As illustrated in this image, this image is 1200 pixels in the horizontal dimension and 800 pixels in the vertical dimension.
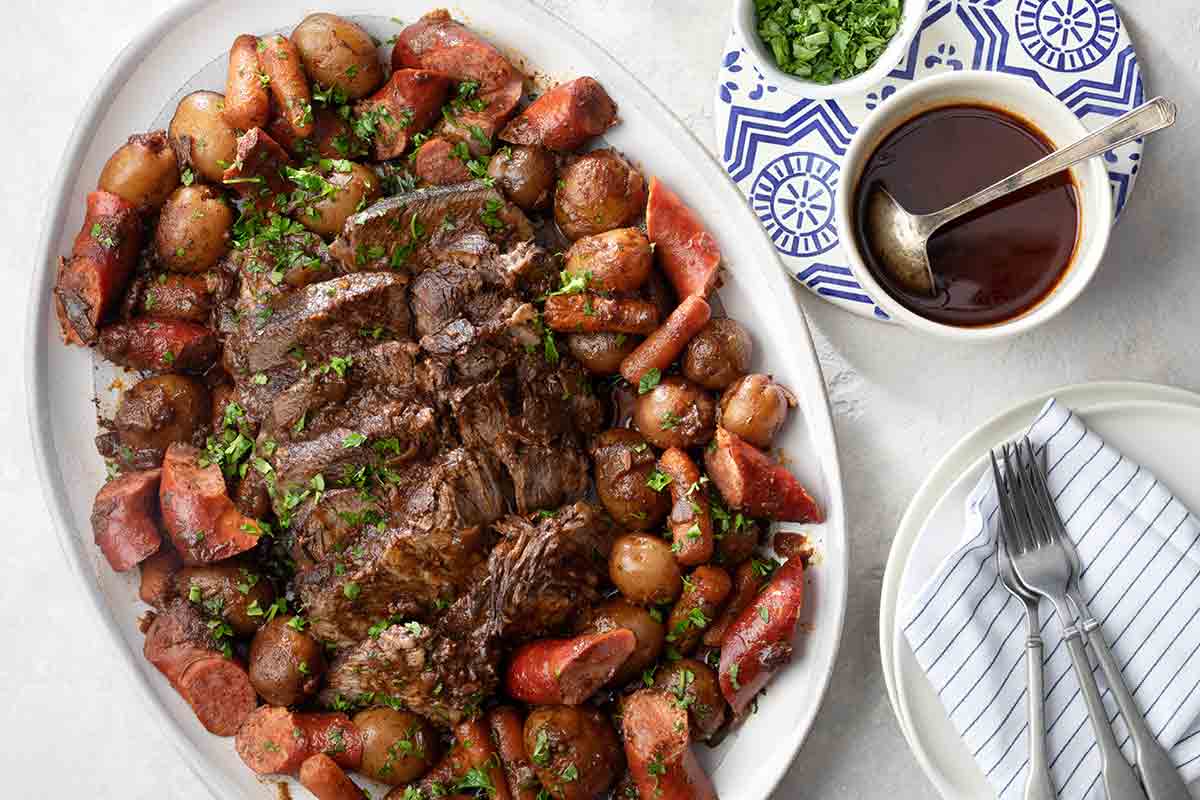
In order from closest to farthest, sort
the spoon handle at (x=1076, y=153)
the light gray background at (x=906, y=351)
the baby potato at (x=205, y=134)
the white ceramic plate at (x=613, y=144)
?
the spoon handle at (x=1076, y=153) → the white ceramic plate at (x=613, y=144) → the baby potato at (x=205, y=134) → the light gray background at (x=906, y=351)

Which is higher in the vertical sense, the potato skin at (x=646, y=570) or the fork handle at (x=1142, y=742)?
the potato skin at (x=646, y=570)

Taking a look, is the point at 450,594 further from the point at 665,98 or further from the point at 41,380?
the point at 665,98

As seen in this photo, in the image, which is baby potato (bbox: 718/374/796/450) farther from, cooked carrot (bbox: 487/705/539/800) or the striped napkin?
cooked carrot (bbox: 487/705/539/800)

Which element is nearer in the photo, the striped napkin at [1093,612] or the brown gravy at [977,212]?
the striped napkin at [1093,612]

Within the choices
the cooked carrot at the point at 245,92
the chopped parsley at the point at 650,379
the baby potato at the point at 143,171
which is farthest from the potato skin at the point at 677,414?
the baby potato at the point at 143,171

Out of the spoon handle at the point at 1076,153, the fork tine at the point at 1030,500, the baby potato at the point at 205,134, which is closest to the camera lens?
the spoon handle at the point at 1076,153

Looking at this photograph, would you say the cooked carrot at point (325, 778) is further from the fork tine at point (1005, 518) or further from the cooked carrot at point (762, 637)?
the fork tine at point (1005, 518)

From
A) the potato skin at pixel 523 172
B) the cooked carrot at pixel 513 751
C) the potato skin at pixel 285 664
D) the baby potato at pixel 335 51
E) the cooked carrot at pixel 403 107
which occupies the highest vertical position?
the baby potato at pixel 335 51
